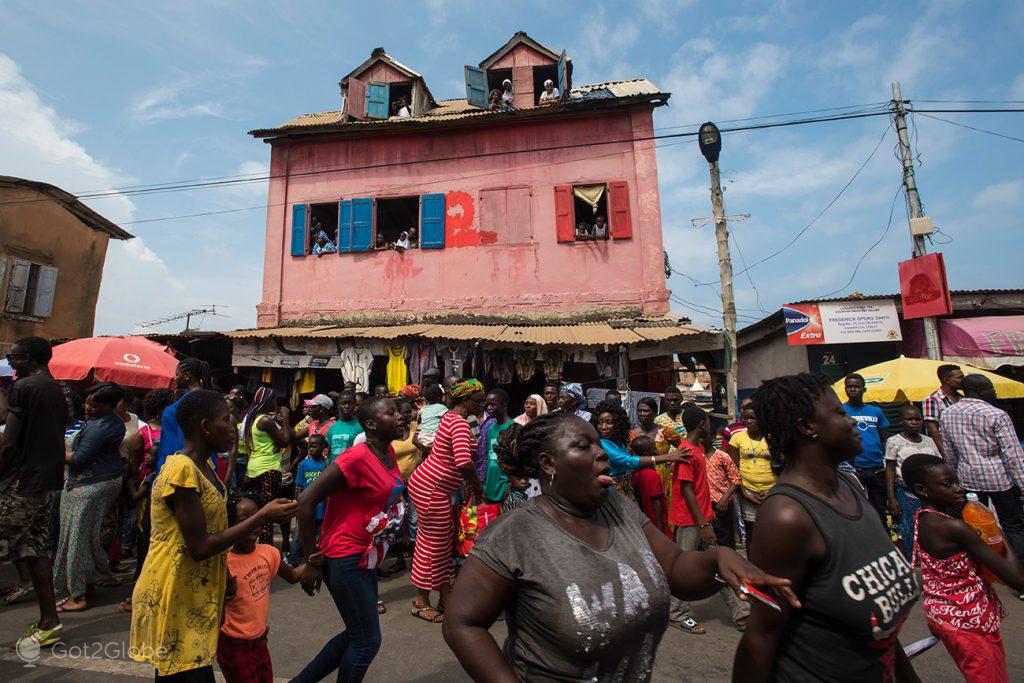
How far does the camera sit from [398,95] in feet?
46.1

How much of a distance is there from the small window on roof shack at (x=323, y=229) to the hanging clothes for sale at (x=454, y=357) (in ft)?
16.3

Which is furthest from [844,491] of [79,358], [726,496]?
[79,358]

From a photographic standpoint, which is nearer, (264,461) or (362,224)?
(264,461)

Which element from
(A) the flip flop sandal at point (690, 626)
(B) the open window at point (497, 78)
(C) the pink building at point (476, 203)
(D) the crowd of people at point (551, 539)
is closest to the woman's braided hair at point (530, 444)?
(D) the crowd of people at point (551, 539)

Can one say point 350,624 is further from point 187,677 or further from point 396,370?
point 396,370

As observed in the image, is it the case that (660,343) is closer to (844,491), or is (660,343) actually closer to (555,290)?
(555,290)

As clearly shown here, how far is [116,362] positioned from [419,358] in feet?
15.4

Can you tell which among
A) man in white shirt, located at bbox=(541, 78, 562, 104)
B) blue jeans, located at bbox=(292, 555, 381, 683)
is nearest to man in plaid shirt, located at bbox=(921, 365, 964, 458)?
blue jeans, located at bbox=(292, 555, 381, 683)

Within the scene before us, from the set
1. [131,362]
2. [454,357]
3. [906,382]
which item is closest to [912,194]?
[906,382]

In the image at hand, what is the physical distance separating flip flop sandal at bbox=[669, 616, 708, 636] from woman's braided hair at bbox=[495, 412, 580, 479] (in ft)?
10.1

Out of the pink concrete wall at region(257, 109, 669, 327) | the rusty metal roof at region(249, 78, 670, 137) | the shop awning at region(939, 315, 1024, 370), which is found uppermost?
the rusty metal roof at region(249, 78, 670, 137)

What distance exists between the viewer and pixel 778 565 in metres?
1.58

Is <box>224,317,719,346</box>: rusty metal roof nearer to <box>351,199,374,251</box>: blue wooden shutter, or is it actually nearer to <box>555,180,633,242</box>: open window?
<box>555,180,633,242</box>: open window

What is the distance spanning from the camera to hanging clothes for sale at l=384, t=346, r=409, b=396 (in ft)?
32.2
